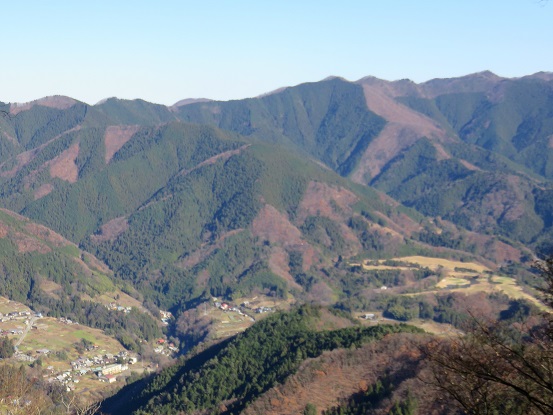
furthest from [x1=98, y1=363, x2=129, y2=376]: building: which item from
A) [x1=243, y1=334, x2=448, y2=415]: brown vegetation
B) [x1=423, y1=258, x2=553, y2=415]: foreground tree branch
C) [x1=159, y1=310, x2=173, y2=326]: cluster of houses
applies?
[x1=423, y1=258, x2=553, y2=415]: foreground tree branch

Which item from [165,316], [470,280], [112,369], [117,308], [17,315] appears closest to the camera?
[112,369]

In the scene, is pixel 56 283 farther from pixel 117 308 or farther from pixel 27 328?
pixel 27 328

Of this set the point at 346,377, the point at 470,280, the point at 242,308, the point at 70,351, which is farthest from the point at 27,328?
the point at 470,280

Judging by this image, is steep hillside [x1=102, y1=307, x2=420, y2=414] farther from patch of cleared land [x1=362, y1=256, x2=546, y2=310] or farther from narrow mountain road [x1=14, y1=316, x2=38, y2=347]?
patch of cleared land [x1=362, y1=256, x2=546, y2=310]

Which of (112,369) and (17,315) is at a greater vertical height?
(17,315)

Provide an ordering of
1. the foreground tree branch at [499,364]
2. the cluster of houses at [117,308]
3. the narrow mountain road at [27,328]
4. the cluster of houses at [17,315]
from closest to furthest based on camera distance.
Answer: the foreground tree branch at [499,364] < the narrow mountain road at [27,328] < the cluster of houses at [17,315] < the cluster of houses at [117,308]

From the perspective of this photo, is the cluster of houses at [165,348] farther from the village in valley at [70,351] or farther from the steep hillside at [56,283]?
the steep hillside at [56,283]

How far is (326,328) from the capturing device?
353ft

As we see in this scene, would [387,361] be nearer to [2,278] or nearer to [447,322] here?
[447,322]

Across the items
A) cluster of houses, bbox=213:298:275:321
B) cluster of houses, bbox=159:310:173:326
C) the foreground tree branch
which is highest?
the foreground tree branch

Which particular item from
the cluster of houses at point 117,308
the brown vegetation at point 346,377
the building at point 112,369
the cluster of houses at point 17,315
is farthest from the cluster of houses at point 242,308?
the brown vegetation at point 346,377

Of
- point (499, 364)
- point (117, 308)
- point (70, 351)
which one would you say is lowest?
point (117, 308)

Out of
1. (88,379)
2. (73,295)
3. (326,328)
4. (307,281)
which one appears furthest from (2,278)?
(326,328)

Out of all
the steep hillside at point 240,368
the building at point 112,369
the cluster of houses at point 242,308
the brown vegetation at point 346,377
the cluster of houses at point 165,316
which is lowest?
the cluster of houses at point 165,316
